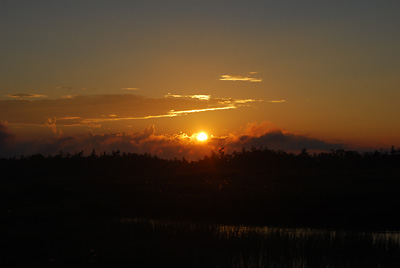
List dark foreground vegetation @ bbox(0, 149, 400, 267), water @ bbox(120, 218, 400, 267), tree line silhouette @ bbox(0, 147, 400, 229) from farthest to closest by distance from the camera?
tree line silhouette @ bbox(0, 147, 400, 229) → dark foreground vegetation @ bbox(0, 149, 400, 267) → water @ bbox(120, 218, 400, 267)

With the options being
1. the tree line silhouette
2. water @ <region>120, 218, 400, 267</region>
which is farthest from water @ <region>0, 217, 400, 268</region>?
the tree line silhouette

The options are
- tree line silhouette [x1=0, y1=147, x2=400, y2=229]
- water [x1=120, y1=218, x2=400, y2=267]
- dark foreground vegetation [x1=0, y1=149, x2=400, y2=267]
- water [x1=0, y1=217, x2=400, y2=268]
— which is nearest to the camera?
water [x1=0, y1=217, x2=400, y2=268]

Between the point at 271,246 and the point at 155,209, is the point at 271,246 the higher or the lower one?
the higher one

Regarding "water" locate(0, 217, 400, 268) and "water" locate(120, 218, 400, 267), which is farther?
"water" locate(120, 218, 400, 267)

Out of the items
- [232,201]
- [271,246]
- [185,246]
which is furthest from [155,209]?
[271,246]

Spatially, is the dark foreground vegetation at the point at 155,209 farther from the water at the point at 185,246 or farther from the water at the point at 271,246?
the water at the point at 271,246

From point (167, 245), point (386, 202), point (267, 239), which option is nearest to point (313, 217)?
point (386, 202)

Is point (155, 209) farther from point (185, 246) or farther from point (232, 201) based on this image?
point (185, 246)

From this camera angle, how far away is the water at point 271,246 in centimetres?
1570

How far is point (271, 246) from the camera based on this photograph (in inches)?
711

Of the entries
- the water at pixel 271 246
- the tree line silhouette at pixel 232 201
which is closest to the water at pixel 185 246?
the water at pixel 271 246

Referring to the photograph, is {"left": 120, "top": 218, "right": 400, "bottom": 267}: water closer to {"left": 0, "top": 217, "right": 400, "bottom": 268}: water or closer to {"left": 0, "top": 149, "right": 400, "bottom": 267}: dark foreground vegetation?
{"left": 0, "top": 217, "right": 400, "bottom": 268}: water

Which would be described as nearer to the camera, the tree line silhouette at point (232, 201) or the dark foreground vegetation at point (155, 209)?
the dark foreground vegetation at point (155, 209)

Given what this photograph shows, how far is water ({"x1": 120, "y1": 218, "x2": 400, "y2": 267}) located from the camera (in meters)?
15.7
